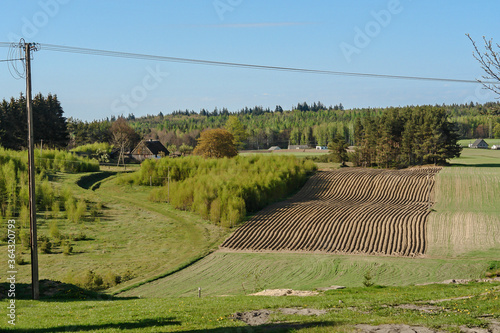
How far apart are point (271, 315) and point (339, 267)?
59.6ft

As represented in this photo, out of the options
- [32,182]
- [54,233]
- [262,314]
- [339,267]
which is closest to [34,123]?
[54,233]

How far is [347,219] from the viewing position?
42.8 metres

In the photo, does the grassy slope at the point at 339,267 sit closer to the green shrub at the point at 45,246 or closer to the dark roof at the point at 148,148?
the green shrub at the point at 45,246

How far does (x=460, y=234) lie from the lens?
130ft

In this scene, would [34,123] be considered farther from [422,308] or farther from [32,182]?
[422,308]

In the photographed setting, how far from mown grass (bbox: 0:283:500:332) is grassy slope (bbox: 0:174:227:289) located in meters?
13.0

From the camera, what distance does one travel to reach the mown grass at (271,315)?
1227 cm

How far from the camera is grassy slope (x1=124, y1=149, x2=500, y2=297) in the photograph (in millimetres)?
27766

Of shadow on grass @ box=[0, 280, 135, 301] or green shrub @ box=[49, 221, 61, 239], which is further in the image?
green shrub @ box=[49, 221, 61, 239]

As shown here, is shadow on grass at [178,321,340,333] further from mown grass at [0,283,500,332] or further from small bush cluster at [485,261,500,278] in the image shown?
small bush cluster at [485,261,500,278]

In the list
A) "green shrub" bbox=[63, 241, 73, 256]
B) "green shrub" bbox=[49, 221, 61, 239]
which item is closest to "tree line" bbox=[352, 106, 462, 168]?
"green shrub" bbox=[49, 221, 61, 239]

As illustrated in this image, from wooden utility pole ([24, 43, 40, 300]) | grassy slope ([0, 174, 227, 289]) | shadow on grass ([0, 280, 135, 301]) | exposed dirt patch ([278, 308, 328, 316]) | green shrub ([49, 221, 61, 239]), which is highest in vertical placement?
wooden utility pole ([24, 43, 40, 300])

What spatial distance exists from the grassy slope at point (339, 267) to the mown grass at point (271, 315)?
9495 millimetres

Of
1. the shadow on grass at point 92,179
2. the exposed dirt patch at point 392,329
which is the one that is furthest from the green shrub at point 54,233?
the exposed dirt patch at point 392,329
